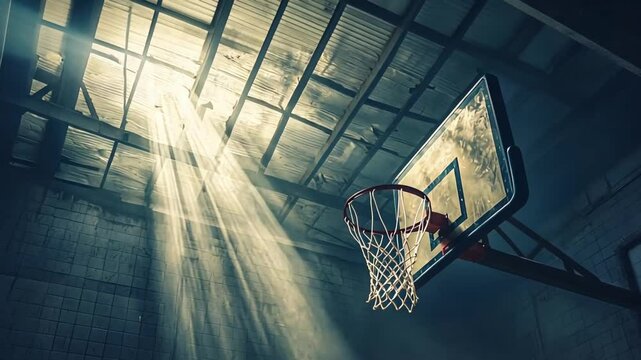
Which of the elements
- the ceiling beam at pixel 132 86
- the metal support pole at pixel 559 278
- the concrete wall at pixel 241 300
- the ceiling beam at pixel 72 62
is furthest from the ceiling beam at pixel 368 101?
the ceiling beam at pixel 72 62

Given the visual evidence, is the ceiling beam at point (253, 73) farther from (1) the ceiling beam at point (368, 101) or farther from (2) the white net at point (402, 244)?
(2) the white net at point (402, 244)

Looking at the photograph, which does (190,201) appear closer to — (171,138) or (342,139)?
(171,138)

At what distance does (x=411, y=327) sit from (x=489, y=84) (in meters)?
5.31

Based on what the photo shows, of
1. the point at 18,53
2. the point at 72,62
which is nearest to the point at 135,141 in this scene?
the point at 72,62

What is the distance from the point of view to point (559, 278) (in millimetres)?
5863

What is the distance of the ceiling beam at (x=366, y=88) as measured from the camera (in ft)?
20.0

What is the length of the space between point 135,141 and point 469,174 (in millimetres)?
4565

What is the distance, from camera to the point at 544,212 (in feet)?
25.8

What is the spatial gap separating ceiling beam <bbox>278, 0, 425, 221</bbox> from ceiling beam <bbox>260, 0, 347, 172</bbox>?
0.68m

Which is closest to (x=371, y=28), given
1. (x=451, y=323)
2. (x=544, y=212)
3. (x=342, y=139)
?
(x=342, y=139)

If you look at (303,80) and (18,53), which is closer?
(18,53)

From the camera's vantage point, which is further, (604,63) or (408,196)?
(604,63)

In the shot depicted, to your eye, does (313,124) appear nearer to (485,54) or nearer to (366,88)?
(366,88)

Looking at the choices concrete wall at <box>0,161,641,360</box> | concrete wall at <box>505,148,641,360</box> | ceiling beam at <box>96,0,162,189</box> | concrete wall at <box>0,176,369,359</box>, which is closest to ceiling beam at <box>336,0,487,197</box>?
concrete wall at <box>0,161,641,360</box>
